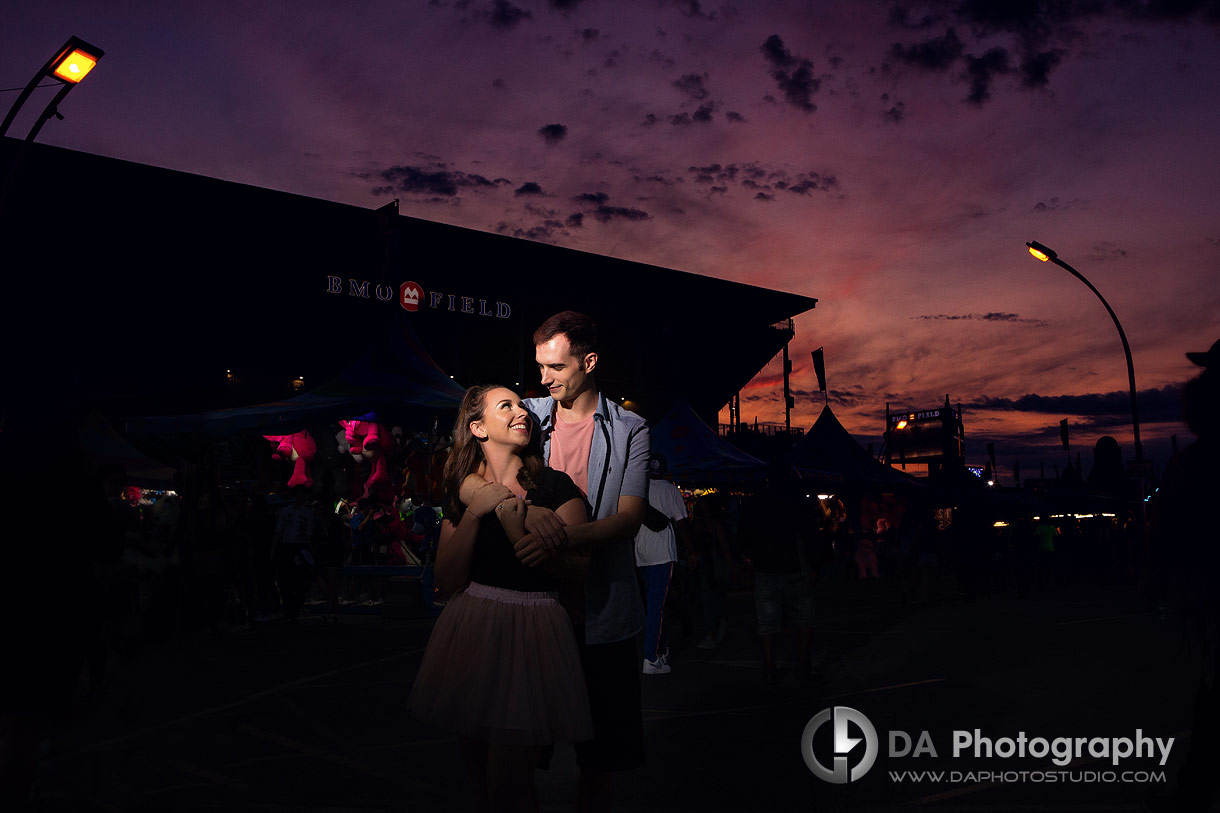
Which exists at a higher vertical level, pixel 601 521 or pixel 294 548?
pixel 601 521

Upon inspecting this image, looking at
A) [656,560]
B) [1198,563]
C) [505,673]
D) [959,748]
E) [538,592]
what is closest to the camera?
[505,673]

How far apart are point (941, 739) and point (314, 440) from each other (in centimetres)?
975

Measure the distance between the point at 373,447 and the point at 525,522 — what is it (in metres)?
11.2

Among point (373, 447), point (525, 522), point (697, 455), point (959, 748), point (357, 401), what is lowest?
point (959, 748)

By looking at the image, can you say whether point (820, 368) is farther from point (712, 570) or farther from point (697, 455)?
point (712, 570)

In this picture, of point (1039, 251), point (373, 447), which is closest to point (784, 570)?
point (373, 447)

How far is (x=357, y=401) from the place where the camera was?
41.7 ft

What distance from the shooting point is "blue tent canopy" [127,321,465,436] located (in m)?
12.2

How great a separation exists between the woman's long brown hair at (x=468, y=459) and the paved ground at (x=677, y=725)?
1981mm

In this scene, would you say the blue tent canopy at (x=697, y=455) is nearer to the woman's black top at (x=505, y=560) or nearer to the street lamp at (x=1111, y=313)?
the street lamp at (x=1111, y=313)

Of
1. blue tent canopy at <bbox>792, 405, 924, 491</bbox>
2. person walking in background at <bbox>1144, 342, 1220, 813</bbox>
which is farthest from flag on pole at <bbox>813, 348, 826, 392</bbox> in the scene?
person walking in background at <bbox>1144, 342, 1220, 813</bbox>

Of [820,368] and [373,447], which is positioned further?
[820,368]

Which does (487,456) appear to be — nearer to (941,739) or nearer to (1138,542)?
(941,739)

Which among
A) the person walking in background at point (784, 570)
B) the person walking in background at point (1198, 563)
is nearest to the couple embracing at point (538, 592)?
the person walking in background at point (1198, 563)
